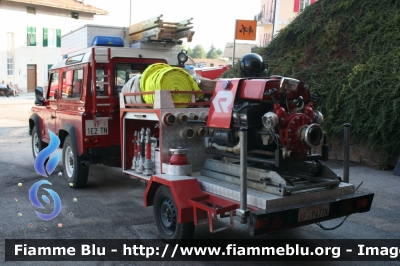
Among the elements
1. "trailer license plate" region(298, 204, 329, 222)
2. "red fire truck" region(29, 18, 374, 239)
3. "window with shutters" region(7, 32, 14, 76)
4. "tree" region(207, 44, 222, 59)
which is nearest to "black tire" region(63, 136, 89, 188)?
"red fire truck" region(29, 18, 374, 239)

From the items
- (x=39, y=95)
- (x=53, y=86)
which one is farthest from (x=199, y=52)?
(x=53, y=86)

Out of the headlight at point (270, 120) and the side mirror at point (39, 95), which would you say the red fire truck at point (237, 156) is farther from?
the side mirror at point (39, 95)

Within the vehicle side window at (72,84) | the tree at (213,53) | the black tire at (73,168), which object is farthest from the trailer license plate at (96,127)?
the tree at (213,53)

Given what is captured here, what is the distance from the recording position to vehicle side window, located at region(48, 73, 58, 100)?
895 centimetres

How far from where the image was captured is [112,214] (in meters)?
6.32

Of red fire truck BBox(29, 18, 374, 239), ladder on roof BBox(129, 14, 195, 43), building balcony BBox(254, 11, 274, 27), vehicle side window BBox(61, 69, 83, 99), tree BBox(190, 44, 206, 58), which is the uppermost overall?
tree BBox(190, 44, 206, 58)

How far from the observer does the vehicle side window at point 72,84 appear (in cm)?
772

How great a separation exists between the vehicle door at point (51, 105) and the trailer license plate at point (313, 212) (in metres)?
5.92

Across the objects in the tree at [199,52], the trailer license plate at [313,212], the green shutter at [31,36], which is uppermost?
the tree at [199,52]

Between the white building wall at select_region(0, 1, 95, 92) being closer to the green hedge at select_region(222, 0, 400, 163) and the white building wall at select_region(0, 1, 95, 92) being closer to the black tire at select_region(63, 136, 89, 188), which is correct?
the green hedge at select_region(222, 0, 400, 163)

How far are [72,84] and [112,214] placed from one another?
2.94 meters

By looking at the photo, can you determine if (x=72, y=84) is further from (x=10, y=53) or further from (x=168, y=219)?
(x=10, y=53)

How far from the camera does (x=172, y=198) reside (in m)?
4.82

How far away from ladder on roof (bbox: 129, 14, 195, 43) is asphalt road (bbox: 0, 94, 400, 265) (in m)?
2.76
